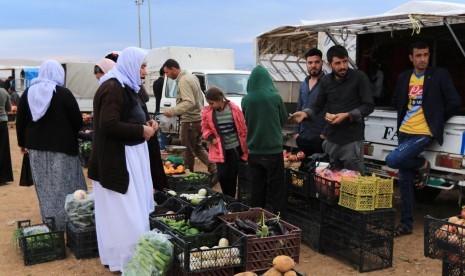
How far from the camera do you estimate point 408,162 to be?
17.5 feet

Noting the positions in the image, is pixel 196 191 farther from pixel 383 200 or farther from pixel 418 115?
pixel 418 115

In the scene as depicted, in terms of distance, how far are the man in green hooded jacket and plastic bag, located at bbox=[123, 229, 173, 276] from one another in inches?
64.7

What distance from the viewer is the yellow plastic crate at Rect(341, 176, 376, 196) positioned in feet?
14.9

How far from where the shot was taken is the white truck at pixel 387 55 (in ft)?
17.1

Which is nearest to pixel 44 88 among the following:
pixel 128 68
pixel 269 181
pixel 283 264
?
pixel 128 68

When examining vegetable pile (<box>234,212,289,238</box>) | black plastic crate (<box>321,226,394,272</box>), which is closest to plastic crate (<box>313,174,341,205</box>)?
black plastic crate (<box>321,226,394,272</box>)

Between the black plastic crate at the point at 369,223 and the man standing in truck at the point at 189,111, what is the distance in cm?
357

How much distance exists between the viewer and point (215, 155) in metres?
6.40

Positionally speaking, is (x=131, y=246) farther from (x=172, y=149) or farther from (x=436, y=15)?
(x=172, y=149)

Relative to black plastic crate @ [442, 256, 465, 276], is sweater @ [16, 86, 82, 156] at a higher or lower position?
higher

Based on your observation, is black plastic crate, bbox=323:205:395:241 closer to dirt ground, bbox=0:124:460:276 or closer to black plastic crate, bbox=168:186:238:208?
dirt ground, bbox=0:124:460:276

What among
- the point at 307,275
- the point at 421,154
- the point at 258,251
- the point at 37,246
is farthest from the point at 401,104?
the point at 37,246

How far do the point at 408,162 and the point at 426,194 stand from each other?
2117mm

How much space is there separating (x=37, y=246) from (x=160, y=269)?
5.98ft
